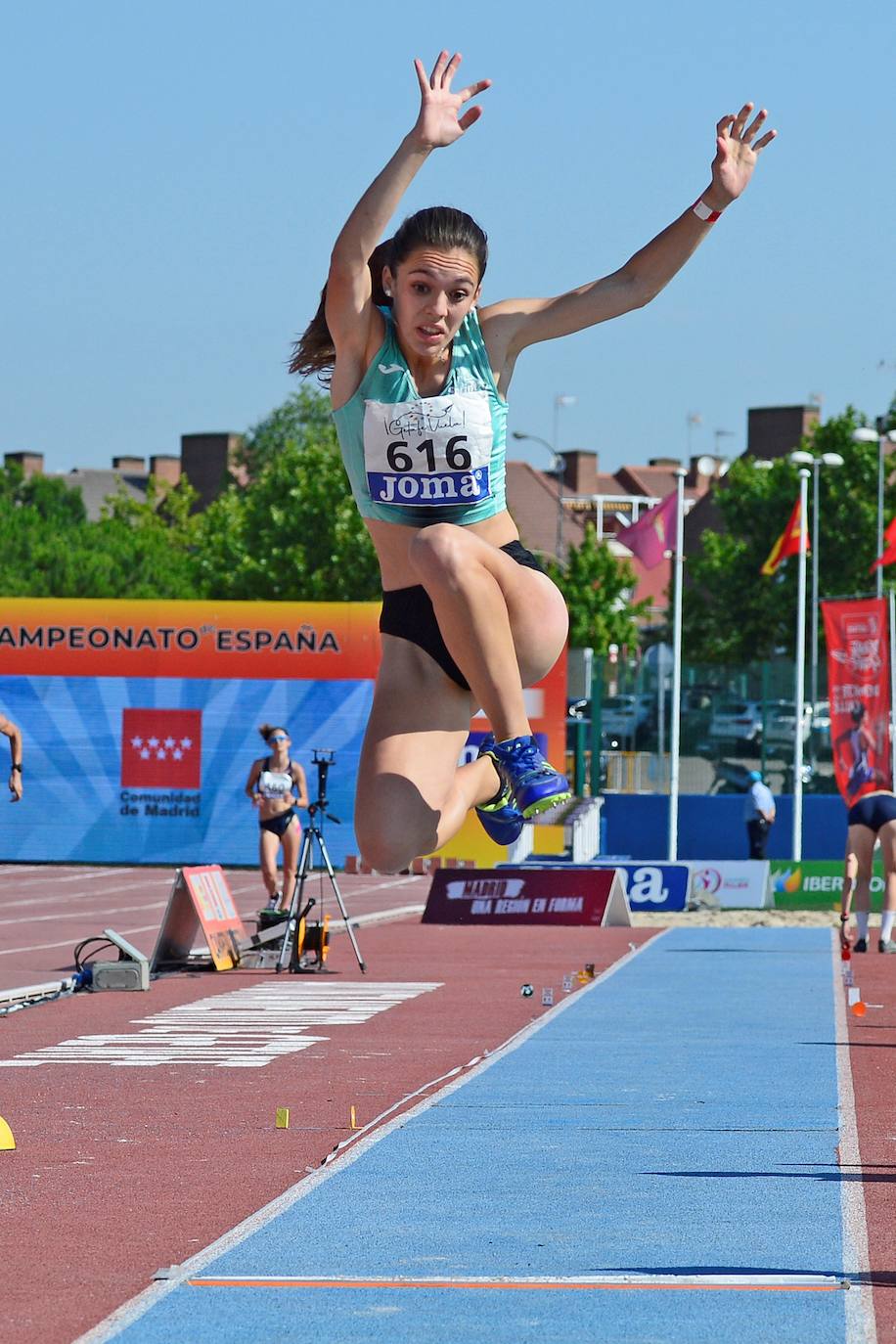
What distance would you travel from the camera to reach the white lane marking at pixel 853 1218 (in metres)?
4.85

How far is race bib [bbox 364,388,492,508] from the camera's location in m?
5.57

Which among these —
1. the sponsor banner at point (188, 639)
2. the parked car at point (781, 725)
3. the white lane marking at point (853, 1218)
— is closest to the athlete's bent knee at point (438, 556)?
the white lane marking at point (853, 1218)

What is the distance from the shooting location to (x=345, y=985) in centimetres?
1475

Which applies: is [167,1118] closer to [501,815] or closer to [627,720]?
[501,815]

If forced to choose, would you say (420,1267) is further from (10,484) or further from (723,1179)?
(10,484)

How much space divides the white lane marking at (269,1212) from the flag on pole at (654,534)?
19.9m

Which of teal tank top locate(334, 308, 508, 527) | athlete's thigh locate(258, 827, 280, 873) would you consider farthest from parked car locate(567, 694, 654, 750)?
teal tank top locate(334, 308, 508, 527)

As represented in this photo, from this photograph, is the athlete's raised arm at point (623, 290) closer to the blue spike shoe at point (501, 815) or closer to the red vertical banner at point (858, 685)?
the blue spike shoe at point (501, 815)

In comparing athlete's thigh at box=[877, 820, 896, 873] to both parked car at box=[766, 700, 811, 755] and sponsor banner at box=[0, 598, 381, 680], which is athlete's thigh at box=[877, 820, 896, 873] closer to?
sponsor banner at box=[0, 598, 381, 680]

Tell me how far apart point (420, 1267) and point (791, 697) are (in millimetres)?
31581

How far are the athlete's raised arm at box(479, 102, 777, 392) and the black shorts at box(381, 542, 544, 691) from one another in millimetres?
632

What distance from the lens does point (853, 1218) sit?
20.4 feet

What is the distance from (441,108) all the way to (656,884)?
2032 centimetres

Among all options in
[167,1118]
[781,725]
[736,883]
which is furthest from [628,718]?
[167,1118]
